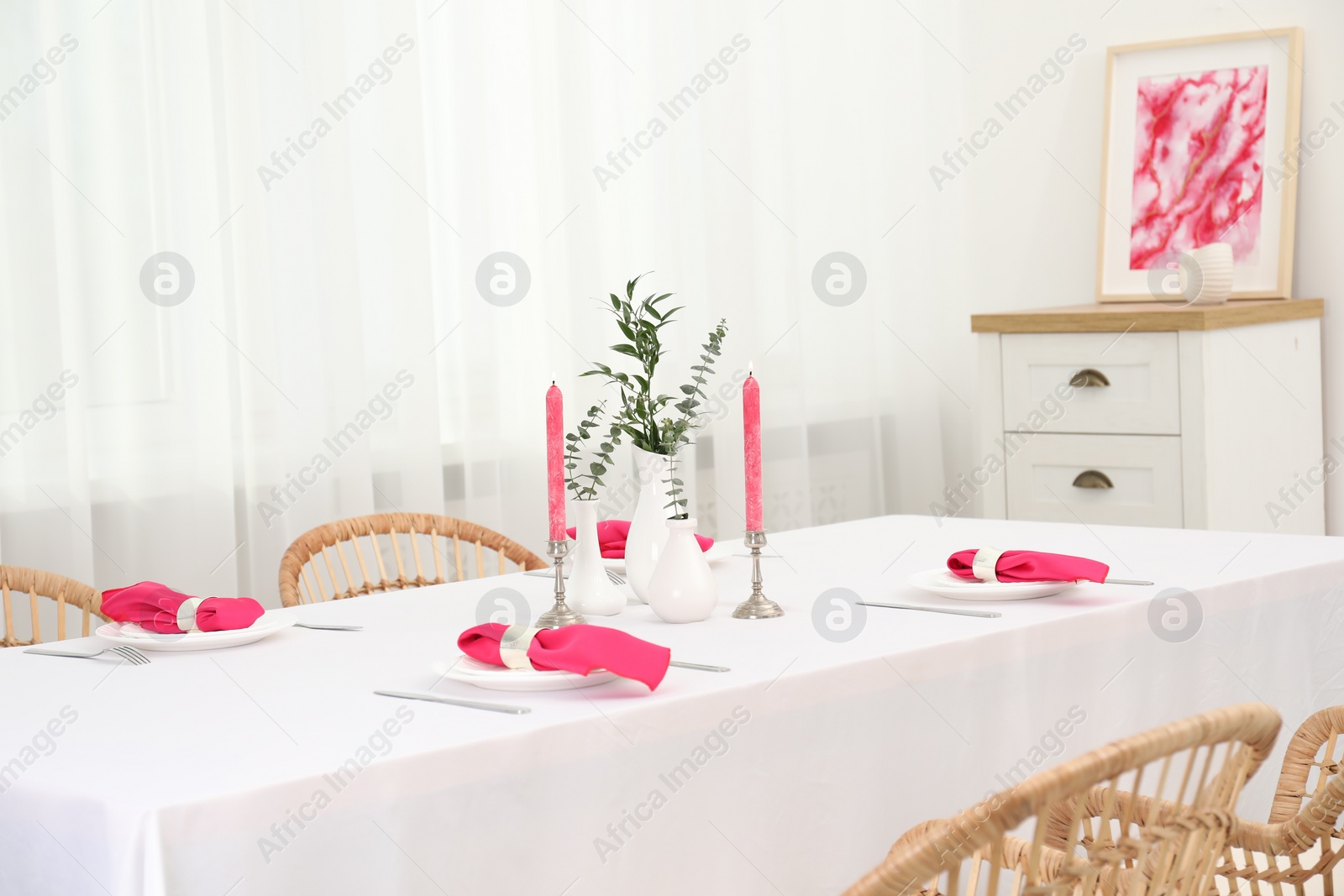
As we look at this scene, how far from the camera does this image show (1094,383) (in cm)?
326

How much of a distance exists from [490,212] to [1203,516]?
67.6 inches

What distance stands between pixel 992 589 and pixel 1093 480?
5.30 feet

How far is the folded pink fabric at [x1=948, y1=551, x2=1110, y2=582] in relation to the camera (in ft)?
5.79

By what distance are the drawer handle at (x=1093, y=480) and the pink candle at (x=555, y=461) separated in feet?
6.35

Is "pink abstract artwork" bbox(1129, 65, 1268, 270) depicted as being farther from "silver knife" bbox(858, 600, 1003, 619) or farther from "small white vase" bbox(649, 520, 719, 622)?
"small white vase" bbox(649, 520, 719, 622)

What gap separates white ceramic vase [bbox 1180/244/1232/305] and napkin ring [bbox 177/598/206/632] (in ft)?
8.09

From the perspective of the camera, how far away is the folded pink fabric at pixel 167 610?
1707 mm

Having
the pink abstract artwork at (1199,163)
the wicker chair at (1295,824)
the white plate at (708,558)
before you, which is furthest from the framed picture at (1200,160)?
the wicker chair at (1295,824)

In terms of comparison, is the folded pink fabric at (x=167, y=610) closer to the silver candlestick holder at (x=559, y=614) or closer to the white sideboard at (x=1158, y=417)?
the silver candlestick holder at (x=559, y=614)

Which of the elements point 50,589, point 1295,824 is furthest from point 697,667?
point 50,589

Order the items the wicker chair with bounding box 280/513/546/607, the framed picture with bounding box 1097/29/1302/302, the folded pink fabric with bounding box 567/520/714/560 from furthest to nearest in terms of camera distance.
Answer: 1. the framed picture with bounding box 1097/29/1302/302
2. the wicker chair with bounding box 280/513/546/607
3. the folded pink fabric with bounding box 567/520/714/560

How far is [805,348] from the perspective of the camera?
400 cm

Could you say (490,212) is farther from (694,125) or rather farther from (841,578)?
(841,578)

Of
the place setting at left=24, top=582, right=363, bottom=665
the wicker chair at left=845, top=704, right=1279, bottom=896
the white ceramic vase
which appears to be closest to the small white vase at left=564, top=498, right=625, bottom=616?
the place setting at left=24, top=582, right=363, bottom=665
